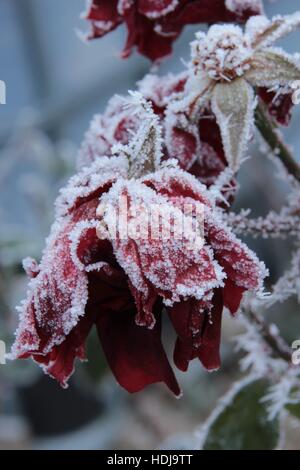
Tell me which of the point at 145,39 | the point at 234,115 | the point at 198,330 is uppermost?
the point at 145,39

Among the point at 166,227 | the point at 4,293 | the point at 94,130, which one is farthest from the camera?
the point at 4,293

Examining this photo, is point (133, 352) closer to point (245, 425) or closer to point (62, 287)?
point (62, 287)

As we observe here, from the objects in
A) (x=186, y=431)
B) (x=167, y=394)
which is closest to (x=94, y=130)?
(x=186, y=431)

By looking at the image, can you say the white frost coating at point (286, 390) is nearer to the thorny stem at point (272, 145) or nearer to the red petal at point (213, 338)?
the thorny stem at point (272, 145)

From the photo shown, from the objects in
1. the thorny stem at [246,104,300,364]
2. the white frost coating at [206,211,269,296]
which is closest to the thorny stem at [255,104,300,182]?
the thorny stem at [246,104,300,364]

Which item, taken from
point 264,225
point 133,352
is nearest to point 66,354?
point 133,352
